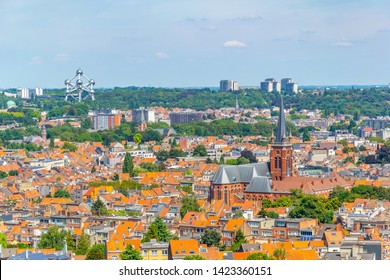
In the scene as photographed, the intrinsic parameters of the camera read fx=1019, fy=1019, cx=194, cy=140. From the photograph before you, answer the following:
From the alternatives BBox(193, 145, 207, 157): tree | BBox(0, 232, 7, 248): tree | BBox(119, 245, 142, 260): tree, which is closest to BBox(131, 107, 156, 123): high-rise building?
BBox(193, 145, 207, 157): tree

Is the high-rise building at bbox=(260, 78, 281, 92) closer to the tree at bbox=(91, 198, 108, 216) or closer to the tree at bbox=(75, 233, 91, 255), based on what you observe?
the tree at bbox=(91, 198, 108, 216)

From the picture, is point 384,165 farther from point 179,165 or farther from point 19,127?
point 19,127

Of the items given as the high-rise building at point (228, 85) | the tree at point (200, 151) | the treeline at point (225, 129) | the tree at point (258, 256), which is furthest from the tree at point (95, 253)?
the high-rise building at point (228, 85)

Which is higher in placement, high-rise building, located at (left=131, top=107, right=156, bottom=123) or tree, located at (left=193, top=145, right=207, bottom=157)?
high-rise building, located at (left=131, top=107, right=156, bottom=123)

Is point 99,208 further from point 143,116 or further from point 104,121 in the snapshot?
point 143,116

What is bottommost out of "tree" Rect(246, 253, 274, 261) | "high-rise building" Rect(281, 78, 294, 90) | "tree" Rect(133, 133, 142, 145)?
"tree" Rect(133, 133, 142, 145)

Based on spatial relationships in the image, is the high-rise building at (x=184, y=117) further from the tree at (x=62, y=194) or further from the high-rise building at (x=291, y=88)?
the tree at (x=62, y=194)

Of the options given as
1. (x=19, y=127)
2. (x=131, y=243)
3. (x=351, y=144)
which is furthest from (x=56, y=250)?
(x=19, y=127)
